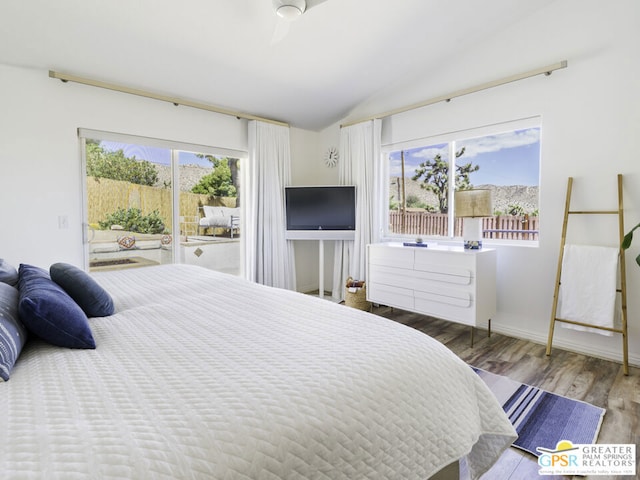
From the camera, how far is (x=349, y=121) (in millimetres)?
4512

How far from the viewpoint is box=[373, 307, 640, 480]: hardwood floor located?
167 centimetres

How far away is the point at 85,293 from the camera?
60.8 inches

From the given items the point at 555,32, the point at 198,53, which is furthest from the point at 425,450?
the point at 555,32

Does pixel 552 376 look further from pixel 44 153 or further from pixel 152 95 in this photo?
pixel 44 153

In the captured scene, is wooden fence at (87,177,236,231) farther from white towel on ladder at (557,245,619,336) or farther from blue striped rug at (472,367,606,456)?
white towel on ladder at (557,245,619,336)

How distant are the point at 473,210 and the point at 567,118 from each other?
1.02m

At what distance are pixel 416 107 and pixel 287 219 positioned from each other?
6.46 ft

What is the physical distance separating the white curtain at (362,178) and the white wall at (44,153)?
2.34 metres

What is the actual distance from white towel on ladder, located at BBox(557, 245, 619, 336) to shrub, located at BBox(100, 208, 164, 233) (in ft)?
12.3

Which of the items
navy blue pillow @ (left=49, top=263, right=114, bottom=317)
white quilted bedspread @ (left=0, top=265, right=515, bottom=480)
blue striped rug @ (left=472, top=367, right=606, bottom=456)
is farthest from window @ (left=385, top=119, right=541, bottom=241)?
navy blue pillow @ (left=49, top=263, right=114, bottom=317)

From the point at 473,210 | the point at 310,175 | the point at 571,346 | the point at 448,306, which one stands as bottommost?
the point at 571,346

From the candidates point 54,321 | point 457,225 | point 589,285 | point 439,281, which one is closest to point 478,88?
point 457,225

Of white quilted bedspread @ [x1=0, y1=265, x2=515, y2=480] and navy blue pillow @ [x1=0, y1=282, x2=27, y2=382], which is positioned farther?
navy blue pillow @ [x1=0, y1=282, x2=27, y2=382]
